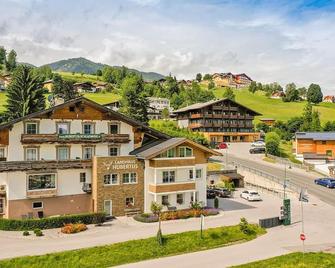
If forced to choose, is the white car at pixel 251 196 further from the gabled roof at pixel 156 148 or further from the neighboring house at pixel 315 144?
the neighboring house at pixel 315 144

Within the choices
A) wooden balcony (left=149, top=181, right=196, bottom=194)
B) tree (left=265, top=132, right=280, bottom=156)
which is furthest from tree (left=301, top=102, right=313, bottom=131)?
wooden balcony (left=149, top=181, right=196, bottom=194)

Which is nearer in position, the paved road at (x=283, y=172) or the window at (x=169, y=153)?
the window at (x=169, y=153)

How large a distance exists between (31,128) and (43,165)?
4.22 meters

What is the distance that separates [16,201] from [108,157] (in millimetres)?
10373

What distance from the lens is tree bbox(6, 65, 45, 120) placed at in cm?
8781

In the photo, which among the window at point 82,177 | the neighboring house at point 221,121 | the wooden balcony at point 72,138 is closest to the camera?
the wooden balcony at point 72,138

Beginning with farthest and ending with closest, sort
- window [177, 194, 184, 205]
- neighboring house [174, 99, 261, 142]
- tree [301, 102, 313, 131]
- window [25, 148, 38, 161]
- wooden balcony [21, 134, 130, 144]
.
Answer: tree [301, 102, 313, 131]
neighboring house [174, 99, 261, 142]
window [177, 194, 184, 205]
window [25, 148, 38, 161]
wooden balcony [21, 134, 130, 144]

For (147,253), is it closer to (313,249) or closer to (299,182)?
(313,249)

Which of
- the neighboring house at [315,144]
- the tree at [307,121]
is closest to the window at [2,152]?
the neighboring house at [315,144]

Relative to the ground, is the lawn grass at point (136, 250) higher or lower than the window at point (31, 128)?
lower

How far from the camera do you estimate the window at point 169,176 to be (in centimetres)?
4822

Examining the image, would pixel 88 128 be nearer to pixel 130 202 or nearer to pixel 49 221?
pixel 130 202

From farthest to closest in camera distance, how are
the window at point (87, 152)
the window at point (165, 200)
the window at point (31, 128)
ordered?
the window at point (165, 200) → the window at point (87, 152) → the window at point (31, 128)

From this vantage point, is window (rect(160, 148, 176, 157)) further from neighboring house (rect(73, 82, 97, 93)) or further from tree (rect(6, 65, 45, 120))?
neighboring house (rect(73, 82, 97, 93))
